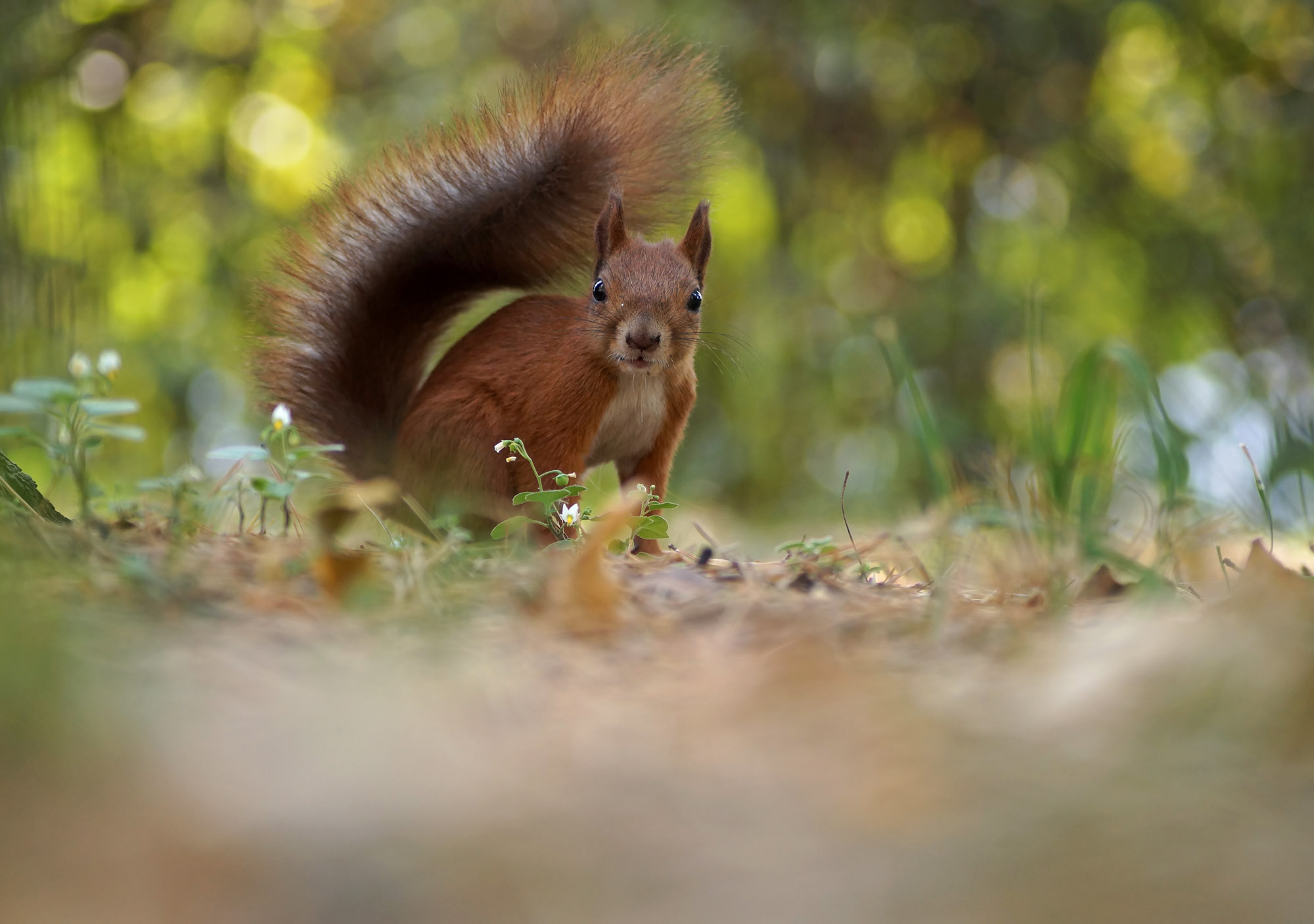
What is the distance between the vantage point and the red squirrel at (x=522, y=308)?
217 cm

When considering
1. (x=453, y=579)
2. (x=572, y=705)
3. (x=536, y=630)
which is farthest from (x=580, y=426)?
(x=572, y=705)

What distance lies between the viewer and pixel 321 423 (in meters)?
2.21

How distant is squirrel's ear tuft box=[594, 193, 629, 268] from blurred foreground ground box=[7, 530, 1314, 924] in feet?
4.64

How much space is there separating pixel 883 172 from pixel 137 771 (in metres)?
4.77

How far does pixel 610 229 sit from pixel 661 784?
5.51 ft

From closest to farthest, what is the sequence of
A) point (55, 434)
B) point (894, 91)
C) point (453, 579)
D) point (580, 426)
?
point (453, 579), point (55, 434), point (580, 426), point (894, 91)

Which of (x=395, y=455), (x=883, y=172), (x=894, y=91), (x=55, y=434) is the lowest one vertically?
(x=395, y=455)

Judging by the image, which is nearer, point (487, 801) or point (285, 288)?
point (487, 801)

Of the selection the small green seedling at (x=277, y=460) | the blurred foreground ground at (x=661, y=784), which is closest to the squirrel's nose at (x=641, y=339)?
Answer: the small green seedling at (x=277, y=460)

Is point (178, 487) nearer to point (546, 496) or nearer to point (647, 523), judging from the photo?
point (546, 496)

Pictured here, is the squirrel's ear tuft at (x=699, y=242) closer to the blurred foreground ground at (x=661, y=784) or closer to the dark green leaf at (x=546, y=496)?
the dark green leaf at (x=546, y=496)

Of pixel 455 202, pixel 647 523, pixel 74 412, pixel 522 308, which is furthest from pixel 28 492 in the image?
pixel 522 308

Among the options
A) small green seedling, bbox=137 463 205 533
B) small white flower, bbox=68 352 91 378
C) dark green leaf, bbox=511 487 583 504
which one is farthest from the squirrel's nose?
small white flower, bbox=68 352 91 378

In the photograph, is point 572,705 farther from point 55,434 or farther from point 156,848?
point 55,434
